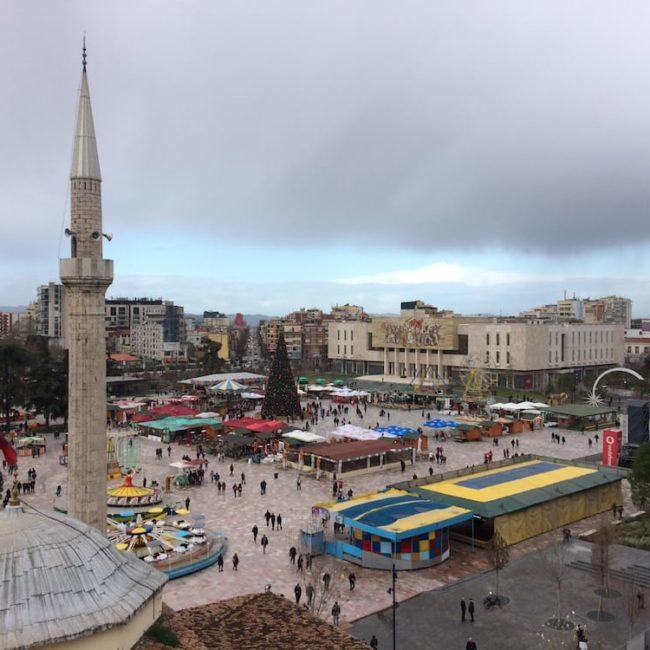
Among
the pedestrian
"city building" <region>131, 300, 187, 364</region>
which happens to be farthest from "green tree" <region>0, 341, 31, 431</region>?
"city building" <region>131, 300, 187, 364</region>

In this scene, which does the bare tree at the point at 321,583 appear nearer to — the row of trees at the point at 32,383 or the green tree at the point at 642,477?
the green tree at the point at 642,477

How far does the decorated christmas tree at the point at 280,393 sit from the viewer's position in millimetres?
50156

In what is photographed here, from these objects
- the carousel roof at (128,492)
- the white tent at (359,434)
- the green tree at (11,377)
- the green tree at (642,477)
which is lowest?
the carousel roof at (128,492)

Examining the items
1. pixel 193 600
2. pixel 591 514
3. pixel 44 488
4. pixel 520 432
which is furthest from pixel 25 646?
pixel 520 432

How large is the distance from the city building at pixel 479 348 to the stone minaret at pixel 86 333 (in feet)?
174

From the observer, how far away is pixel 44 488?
32.7 m

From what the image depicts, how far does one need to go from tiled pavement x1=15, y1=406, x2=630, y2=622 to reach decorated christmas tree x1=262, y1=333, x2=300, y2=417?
28.1ft

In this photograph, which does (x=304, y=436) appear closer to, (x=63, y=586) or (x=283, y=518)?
(x=283, y=518)

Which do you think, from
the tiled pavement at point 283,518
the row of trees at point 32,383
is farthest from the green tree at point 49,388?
the tiled pavement at point 283,518

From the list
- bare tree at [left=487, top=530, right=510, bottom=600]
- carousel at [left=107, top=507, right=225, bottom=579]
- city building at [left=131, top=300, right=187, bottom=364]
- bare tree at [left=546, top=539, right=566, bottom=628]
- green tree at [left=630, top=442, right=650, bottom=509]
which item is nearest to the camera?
bare tree at [left=546, top=539, right=566, bottom=628]

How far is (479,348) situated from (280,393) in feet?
125

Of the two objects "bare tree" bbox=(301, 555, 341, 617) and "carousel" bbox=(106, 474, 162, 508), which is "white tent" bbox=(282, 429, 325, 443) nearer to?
"carousel" bbox=(106, 474, 162, 508)

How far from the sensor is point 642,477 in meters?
25.6

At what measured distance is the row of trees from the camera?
48.7 meters
